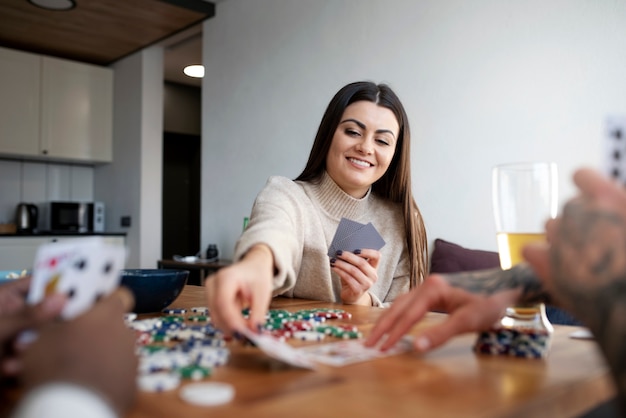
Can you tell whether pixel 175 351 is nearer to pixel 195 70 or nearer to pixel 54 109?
pixel 195 70

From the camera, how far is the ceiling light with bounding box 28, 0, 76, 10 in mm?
4160

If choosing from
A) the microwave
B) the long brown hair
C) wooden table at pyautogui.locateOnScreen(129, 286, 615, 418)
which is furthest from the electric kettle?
wooden table at pyautogui.locateOnScreen(129, 286, 615, 418)

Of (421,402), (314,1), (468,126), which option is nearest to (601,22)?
(468,126)

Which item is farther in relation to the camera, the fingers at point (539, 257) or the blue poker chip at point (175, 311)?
the blue poker chip at point (175, 311)

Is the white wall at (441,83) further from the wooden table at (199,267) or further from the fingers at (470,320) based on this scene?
the fingers at (470,320)

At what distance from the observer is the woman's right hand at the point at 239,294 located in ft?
2.34

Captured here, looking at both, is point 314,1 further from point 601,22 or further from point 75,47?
point 75,47

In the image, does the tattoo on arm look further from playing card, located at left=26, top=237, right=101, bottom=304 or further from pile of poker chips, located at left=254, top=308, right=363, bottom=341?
playing card, located at left=26, top=237, right=101, bottom=304

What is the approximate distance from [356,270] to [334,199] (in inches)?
18.8

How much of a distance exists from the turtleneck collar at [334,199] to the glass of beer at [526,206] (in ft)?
3.02

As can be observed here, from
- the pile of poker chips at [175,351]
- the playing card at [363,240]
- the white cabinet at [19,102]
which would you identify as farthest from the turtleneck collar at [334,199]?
the white cabinet at [19,102]

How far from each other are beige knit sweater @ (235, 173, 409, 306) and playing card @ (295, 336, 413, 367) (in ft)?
1.39

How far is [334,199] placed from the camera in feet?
6.15

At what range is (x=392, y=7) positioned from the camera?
334 cm
